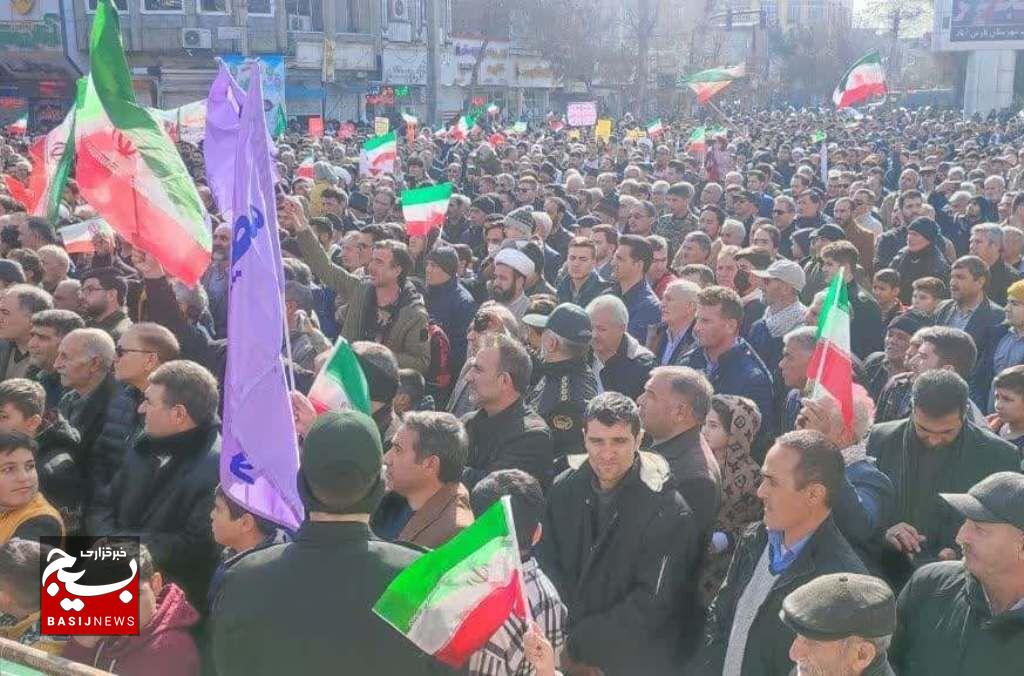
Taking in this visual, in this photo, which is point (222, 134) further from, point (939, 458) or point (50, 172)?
point (50, 172)

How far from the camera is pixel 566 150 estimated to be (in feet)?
69.1

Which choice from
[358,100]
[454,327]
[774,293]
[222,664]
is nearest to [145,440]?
[222,664]

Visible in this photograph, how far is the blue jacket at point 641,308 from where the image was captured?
24.4 ft

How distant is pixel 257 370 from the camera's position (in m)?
3.96

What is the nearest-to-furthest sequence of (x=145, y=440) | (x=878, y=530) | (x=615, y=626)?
(x=615, y=626)
(x=878, y=530)
(x=145, y=440)

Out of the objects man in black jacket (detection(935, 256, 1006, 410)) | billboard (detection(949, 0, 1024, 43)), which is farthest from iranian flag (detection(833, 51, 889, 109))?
billboard (detection(949, 0, 1024, 43))

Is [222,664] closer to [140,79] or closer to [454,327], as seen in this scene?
[454,327]

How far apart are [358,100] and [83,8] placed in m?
11.5

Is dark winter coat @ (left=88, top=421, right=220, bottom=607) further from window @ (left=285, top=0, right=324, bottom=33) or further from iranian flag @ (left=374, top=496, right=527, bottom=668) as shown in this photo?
window @ (left=285, top=0, right=324, bottom=33)

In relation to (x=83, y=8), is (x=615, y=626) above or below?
below

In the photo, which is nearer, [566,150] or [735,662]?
[735,662]

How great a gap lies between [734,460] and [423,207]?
5589 millimetres

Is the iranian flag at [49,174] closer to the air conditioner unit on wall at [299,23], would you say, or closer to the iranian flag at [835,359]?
the iranian flag at [835,359]

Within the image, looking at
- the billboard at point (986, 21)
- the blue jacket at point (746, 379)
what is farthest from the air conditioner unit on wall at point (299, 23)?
the blue jacket at point (746, 379)
